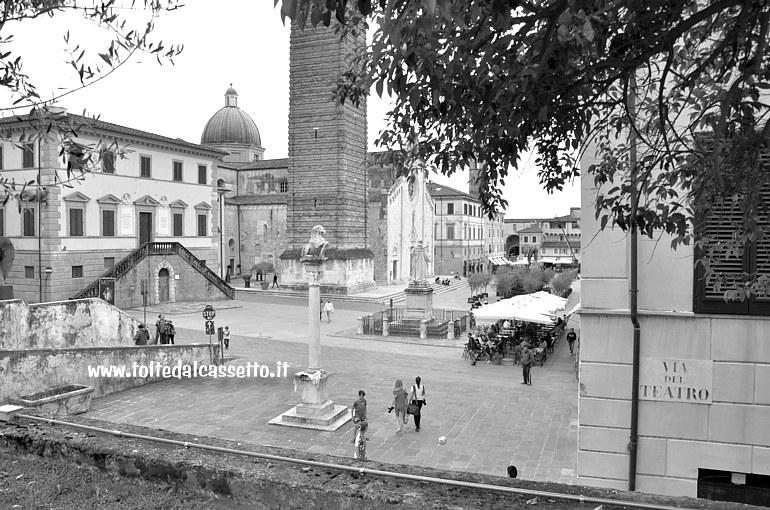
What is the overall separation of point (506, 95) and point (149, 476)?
3.96 metres

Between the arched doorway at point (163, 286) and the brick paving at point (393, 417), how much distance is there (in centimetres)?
1218

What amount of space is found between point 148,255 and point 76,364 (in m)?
19.6

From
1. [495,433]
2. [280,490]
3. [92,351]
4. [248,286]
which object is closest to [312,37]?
[248,286]

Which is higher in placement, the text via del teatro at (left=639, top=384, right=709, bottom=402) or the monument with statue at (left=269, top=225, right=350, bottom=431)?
the text via del teatro at (left=639, top=384, right=709, bottom=402)

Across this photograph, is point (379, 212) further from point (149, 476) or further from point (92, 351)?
point (149, 476)

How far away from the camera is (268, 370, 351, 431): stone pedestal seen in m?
12.7

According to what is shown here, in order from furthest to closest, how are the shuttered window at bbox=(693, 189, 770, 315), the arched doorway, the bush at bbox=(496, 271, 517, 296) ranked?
1. the bush at bbox=(496, 271, 517, 296)
2. the arched doorway
3. the shuttered window at bbox=(693, 189, 770, 315)

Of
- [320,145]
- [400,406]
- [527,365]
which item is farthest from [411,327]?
[320,145]

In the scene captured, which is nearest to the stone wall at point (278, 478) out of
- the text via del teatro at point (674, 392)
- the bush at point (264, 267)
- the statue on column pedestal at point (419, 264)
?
the text via del teatro at point (674, 392)

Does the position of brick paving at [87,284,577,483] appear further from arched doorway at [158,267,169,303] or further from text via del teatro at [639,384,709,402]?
arched doorway at [158,267,169,303]

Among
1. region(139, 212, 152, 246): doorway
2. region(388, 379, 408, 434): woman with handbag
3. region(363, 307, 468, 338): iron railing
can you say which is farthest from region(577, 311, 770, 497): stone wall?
region(139, 212, 152, 246): doorway

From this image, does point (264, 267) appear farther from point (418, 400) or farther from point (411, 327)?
point (418, 400)

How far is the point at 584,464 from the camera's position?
22.8 feet

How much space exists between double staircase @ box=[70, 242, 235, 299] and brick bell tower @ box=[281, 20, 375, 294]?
690 centimetres
